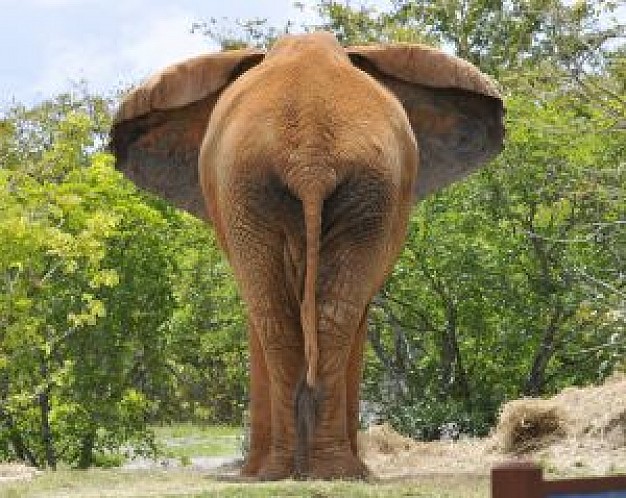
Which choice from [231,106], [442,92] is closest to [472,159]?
[442,92]

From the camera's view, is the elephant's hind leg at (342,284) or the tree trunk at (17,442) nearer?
the elephant's hind leg at (342,284)

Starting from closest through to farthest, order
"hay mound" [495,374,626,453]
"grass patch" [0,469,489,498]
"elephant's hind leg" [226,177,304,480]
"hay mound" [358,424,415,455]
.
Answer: "grass patch" [0,469,489,498]
"elephant's hind leg" [226,177,304,480]
"hay mound" [495,374,626,453]
"hay mound" [358,424,415,455]

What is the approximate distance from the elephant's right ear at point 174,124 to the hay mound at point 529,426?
2.75 meters

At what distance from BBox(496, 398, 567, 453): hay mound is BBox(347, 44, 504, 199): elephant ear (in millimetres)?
1788

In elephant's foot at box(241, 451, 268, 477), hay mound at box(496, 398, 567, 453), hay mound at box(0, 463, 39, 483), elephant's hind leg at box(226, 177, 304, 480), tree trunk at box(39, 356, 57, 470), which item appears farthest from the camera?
tree trunk at box(39, 356, 57, 470)

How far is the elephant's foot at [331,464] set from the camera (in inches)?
372

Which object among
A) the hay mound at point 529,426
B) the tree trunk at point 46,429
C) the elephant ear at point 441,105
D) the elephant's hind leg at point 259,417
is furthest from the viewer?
the tree trunk at point 46,429

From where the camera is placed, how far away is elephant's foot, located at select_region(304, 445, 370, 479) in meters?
9.46

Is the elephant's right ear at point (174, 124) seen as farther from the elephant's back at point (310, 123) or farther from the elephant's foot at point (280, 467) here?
the elephant's foot at point (280, 467)

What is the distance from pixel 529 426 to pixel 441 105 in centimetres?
248

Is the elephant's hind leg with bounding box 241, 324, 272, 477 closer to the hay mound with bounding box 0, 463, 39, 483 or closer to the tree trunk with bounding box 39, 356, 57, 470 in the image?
the hay mound with bounding box 0, 463, 39, 483

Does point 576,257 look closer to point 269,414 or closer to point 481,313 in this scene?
point 481,313

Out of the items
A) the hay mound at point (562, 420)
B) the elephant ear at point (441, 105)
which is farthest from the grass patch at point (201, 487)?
the elephant ear at point (441, 105)

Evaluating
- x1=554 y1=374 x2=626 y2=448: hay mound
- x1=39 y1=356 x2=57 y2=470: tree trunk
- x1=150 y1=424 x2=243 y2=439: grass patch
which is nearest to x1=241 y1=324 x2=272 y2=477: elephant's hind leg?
x1=554 y1=374 x2=626 y2=448: hay mound
